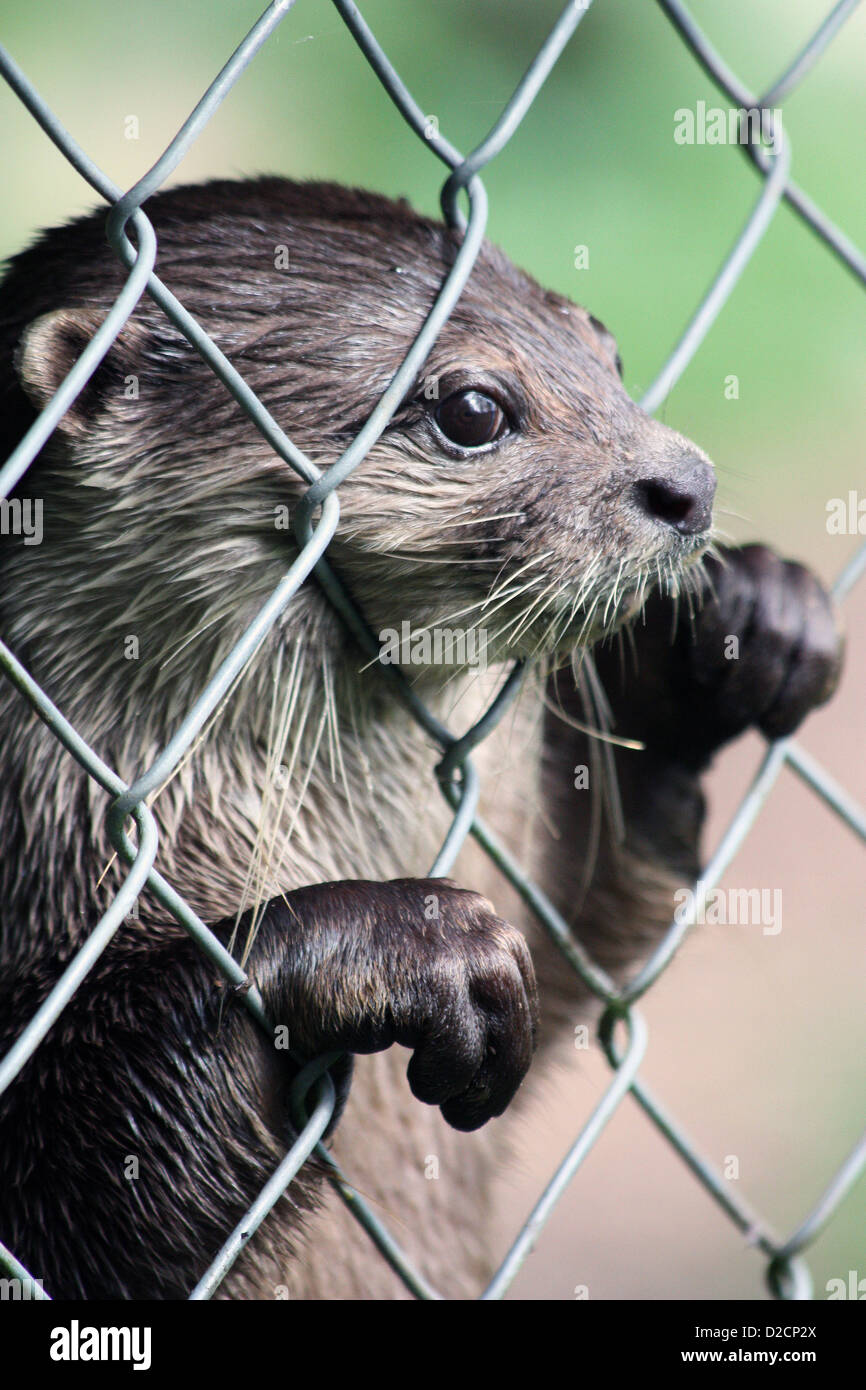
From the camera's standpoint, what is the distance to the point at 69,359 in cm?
151

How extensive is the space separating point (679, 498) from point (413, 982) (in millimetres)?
599

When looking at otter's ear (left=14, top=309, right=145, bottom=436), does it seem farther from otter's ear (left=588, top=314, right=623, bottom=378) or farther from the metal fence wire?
otter's ear (left=588, top=314, right=623, bottom=378)

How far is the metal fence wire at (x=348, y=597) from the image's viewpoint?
3.72ft

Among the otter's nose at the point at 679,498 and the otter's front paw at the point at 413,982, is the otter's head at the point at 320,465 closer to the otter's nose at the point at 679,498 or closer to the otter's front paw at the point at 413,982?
the otter's nose at the point at 679,498

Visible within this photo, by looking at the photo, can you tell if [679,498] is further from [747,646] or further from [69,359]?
[69,359]

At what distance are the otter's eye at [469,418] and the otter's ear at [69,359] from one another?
1.14ft

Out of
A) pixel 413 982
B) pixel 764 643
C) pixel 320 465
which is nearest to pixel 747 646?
pixel 764 643

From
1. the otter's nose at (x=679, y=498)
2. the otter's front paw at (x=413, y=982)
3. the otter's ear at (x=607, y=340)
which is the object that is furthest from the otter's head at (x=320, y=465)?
the otter's front paw at (x=413, y=982)

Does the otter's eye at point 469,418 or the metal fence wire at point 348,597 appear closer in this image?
the metal fence wire at point 348,597

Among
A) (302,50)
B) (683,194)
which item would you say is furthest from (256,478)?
(683,194)

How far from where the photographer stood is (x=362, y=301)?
1549 millimetres

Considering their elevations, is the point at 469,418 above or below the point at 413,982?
above

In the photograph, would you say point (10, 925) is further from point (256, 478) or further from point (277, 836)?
point (256, 478)

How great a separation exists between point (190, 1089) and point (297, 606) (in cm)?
53
